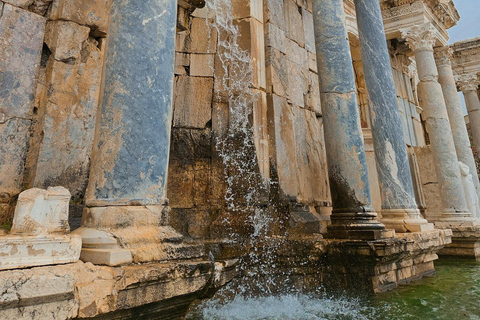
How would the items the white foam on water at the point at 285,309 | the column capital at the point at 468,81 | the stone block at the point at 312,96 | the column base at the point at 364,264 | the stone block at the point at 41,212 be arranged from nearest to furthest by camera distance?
the stone block at the point at 41,212 < the white foam on water at the point at 285,309 < the column base at the point at 364,264 < the stone block at the point at 312,96 < the column capital at the point at 468,81

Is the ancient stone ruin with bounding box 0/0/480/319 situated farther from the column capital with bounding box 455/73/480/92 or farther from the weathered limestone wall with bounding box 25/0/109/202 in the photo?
the column capital with bounding box 455/73/480/92

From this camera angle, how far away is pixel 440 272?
221 inches

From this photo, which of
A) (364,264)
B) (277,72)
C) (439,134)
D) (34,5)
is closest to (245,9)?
(277,72)

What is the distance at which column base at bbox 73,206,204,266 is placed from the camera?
79.0 inches

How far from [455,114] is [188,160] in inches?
391

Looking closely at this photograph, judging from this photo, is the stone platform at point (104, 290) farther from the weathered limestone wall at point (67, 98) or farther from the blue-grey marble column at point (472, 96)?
the blue-grey marble column at point (472, 96)

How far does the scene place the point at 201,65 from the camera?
502cm

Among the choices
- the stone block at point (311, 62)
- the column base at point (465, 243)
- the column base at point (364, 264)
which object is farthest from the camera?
the column base at point (465, 243)

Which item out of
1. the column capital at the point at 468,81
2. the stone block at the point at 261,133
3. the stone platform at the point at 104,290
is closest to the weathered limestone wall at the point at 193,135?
the stone block at the point at 261,133

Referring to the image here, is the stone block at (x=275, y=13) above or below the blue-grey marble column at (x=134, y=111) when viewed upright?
above

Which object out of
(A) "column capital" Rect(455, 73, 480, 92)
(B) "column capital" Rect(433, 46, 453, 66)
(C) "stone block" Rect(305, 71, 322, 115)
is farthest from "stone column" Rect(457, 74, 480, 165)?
(C) "stone block" Rect(305, 71, 322, 115)

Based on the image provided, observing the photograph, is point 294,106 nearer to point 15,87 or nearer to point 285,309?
point 285,309

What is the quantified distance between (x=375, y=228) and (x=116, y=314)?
3441 millimetres

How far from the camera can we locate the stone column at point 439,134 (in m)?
8.00
